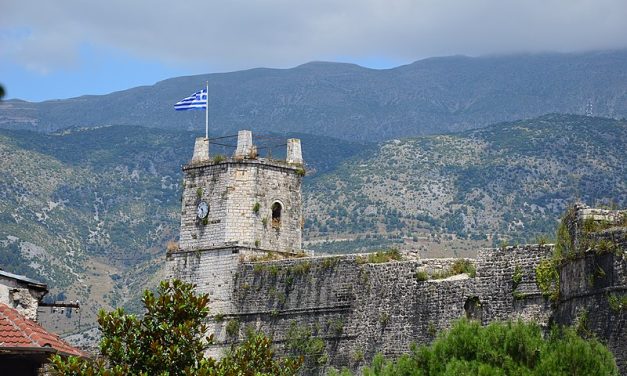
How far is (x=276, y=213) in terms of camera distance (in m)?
58.1

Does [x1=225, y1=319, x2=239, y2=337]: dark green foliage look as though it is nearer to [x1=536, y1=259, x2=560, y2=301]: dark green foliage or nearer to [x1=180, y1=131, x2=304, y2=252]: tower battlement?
[x1=180, y1=131, x2=304, y2=252]: tower battlement

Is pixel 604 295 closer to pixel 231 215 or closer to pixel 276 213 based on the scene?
pixel 231 215

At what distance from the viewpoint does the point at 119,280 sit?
151 meters

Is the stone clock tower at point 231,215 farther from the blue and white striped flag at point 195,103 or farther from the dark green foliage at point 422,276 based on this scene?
the dark green foliage at point 422,276

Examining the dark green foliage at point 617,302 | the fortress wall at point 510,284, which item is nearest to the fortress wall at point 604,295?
the dark green foliage at point 617,302

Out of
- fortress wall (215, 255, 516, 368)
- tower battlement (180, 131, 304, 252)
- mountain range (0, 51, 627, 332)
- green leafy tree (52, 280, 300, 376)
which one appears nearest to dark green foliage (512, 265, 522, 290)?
fortress wall (215, 255, 516, 368)

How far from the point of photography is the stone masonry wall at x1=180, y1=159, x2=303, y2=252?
2237 inches

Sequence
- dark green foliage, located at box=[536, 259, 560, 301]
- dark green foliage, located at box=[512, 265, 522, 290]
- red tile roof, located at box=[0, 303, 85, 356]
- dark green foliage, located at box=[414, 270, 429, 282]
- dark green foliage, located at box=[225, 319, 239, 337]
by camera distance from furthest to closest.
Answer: dark green foliage, located at box=[225, 319, 239, 337], dark green foliage, located at box=[414, 270, 429, 282], dark green foliage, located at box=[512, 265, 522, 290], dark green foliage, located at box=[536, 259, 560, 301], red tile roof, located at box=[0, 303, 85, 356]

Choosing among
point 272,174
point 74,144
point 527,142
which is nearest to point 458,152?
point 527,142

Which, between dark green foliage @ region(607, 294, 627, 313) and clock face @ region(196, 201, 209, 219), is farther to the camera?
clock face @ region(196, 201, 209, 219)

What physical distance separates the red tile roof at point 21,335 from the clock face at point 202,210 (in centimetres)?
2068

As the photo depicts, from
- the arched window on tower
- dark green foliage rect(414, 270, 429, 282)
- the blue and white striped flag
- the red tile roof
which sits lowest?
the red tile roof

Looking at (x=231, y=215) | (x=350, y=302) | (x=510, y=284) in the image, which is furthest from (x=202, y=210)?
(x=510, y=284)

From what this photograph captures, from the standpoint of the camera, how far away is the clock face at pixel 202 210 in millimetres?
57500
